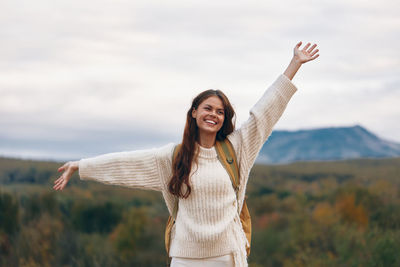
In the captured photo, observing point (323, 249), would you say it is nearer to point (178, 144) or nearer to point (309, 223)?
point (309, 223)

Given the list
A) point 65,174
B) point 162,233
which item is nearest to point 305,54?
point 65,174

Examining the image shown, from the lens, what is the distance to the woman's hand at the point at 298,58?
4.14m

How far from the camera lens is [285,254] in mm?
17891

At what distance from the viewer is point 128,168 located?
13.4ft

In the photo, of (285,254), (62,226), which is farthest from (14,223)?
(285,254)

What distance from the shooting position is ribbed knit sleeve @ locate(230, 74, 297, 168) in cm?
401

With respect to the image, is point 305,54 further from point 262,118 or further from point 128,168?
point 128,168

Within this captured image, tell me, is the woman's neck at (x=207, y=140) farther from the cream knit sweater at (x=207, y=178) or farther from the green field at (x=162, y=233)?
the green field at (x=162, y=233)

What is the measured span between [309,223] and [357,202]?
613 centimetres

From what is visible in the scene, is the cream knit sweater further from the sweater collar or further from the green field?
the green field

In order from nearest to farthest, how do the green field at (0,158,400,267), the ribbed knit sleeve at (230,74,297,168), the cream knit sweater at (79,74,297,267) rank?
1. the cream knit sweater at (79,74,297,267)
2. the ribbed knit sleeve at (230,74,297,168)
3. the green field at (0,158,400,267)

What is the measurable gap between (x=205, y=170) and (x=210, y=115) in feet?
1.21

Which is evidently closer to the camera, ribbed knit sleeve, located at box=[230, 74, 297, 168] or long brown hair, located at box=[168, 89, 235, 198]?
long brown hair, located at box=[168, 89, 235, 198]

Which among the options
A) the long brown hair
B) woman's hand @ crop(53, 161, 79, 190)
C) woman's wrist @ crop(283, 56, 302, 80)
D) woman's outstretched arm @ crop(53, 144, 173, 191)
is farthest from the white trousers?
woman's wrist @ crop(283, 56, 302, 80)
